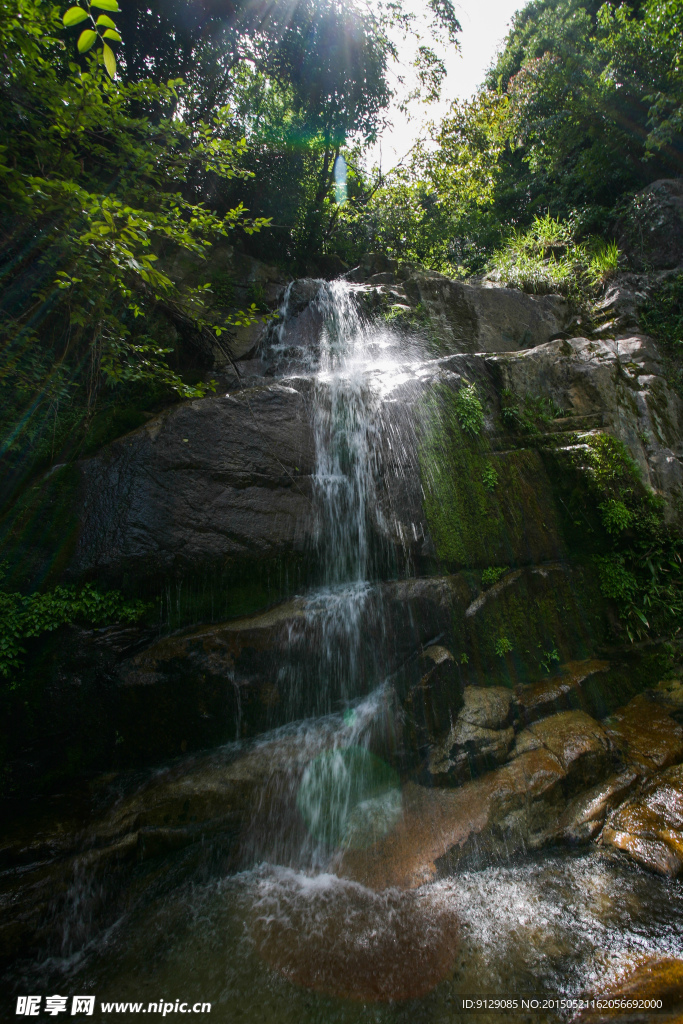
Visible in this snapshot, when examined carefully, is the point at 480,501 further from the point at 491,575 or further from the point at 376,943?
the point at 376,943

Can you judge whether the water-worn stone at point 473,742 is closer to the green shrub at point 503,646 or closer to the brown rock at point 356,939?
the green shrub at point 503,646

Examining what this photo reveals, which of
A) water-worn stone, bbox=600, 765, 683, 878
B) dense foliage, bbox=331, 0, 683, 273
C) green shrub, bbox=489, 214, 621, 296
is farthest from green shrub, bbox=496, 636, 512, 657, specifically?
dense foliage, bbox=331, 0, 683, 273

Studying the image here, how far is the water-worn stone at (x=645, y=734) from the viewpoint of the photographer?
167 inches

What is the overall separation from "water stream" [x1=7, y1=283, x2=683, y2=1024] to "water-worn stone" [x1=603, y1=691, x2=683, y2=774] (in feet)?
3.79

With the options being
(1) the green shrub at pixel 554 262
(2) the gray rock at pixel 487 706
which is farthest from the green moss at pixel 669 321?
(2) the gray rock at pixel 487 706

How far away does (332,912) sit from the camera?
332 cm

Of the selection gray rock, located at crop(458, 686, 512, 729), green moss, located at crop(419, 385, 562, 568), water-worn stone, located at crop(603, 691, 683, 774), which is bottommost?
water-worn stone, located at crop(603, 691, 683, 774)

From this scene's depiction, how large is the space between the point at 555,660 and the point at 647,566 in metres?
1.76

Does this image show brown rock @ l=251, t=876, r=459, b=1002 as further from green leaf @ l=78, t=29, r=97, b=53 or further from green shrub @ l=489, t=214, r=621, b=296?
green shrub @ l=489, t=214, r=621, b=296

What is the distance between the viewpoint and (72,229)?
13.3 ft

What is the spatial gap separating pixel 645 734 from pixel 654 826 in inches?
45.8

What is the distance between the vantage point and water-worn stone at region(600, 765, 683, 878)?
11.0ft

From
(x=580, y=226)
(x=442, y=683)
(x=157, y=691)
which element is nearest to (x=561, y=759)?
(x=442, y=683)

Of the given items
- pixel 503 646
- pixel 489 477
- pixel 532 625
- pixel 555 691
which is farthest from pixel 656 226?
pixel 555 691
